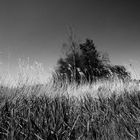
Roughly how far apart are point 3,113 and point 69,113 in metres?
0.65

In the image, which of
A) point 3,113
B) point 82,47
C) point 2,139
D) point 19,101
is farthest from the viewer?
point 82,47

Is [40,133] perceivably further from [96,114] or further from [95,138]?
[96,114]

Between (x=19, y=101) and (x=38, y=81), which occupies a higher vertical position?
(x=38, y=81)

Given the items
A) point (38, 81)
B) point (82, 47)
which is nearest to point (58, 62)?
point (82, 47)

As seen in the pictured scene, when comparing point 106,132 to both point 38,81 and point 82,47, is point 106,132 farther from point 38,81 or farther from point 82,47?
point 82,47

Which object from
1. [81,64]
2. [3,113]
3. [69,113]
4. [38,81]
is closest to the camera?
[3,113]

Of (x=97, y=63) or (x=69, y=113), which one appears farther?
(x=97, y=63)

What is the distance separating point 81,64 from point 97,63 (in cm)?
192

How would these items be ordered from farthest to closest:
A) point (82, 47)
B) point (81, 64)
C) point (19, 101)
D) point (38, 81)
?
point (82, 47) < point (81, 64) < point (38, 81) < point (19, 101)

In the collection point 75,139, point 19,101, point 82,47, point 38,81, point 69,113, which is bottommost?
point 75,139

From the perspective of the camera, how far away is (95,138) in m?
0.98

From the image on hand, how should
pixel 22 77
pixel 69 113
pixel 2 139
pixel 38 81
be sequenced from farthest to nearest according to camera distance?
pixel 38 81
pixel 22 77
pixel 69 113
pixel 2 139

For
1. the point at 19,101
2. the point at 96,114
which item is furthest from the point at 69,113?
the point at 19,101

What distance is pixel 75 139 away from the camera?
0.97 m
